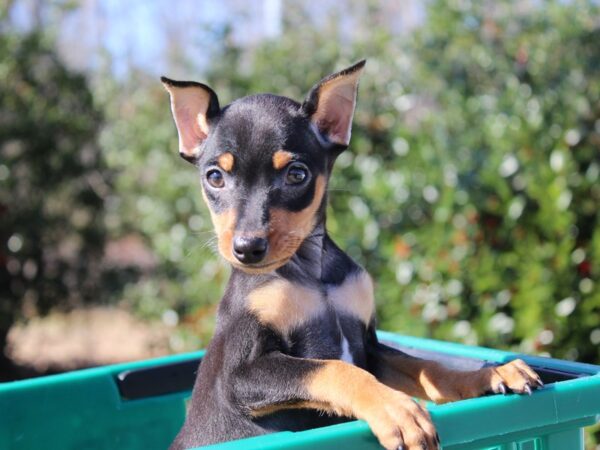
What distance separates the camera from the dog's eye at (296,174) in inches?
88.0

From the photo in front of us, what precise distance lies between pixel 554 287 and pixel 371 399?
2687mm

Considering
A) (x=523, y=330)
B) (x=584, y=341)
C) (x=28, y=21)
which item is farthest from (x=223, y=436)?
(x=28, y=21)

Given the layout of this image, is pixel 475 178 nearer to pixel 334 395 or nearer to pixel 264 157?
pixel 264 157

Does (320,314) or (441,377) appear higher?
(320,314)

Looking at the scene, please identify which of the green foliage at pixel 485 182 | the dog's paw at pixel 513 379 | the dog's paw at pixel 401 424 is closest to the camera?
the dog's paw at pixel 401 424

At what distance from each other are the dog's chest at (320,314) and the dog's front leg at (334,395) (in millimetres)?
128

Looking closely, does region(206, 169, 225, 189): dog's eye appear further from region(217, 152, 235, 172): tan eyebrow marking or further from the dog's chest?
the dog's chest

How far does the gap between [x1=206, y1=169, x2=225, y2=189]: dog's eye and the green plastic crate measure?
2.73 ft

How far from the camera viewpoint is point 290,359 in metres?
2.08

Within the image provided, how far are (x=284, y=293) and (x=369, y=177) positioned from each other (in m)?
2.87

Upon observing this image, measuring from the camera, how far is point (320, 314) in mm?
2320

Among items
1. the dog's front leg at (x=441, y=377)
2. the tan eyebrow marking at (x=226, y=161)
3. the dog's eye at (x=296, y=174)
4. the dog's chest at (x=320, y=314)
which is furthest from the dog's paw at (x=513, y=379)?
the tan eyebrow marking at (x=226, y=161)

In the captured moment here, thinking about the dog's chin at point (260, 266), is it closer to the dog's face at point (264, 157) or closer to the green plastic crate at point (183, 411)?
the dog's face at point (264, 157)

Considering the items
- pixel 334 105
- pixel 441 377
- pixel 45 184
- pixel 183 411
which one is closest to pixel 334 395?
pixel 441 377
